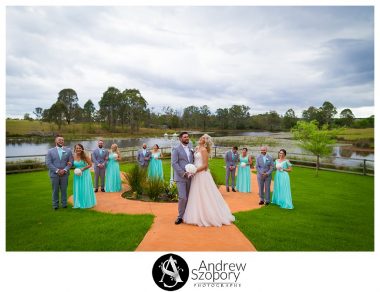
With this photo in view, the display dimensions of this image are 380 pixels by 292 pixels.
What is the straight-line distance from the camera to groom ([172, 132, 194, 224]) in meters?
6.22

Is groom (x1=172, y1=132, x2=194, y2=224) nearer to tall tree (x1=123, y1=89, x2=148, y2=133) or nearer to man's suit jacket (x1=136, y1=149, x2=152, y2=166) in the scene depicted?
man's suit jacket (x1=136, y1=149, x2=152, y2=166)

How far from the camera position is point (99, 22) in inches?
286

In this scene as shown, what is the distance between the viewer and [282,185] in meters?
7.98

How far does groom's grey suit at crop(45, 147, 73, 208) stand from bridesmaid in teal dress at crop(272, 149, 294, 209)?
5555 millimetres

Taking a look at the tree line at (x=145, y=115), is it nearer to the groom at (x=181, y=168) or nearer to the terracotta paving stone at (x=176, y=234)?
the terracotta paving stone at (x=176, y=234)

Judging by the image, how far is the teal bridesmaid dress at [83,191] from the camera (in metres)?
7.51

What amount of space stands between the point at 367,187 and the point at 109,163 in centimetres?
962

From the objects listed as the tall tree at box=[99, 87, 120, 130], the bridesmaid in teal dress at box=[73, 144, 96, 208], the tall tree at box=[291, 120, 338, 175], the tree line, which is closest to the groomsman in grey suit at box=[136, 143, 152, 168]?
the bridesmaid in teal dress at box=[73, 144, 96, 208]

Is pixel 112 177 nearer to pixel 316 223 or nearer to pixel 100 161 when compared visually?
pixel 100 161

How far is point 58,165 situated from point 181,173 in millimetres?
3357

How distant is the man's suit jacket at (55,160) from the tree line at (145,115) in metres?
11.1

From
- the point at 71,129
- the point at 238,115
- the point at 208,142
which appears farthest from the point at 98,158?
the point at 238,115

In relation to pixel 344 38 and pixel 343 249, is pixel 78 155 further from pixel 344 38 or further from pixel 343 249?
pixel 344 38
